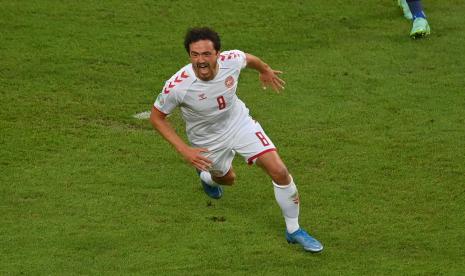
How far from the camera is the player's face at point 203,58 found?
30.4ft

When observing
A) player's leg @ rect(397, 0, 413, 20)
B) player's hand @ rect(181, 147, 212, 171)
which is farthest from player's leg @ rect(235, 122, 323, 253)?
player's leg @ rect(397, 0, 413, 20)

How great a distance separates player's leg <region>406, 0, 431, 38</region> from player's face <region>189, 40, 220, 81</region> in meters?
6.42

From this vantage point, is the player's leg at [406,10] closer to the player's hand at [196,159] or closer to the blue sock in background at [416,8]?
the blue sock in background at [416,8]

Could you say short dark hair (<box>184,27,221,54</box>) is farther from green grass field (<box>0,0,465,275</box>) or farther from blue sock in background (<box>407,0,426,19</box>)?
blue sock in background (<box>407,0,426,19</box>)

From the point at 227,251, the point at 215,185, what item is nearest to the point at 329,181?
the point at 215,185

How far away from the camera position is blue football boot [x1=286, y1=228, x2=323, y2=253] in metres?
9.37

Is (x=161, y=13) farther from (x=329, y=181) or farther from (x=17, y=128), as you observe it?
(x=329, y=181)

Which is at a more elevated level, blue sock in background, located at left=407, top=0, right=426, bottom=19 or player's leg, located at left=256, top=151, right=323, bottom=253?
blue sock in background, located at left=407, top=0, right=426, bottom=19

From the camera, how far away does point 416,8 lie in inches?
601

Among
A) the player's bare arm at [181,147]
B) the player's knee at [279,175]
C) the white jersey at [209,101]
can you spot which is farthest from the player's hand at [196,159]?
the player's knee at [279,175]

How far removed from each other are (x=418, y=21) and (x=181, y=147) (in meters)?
7.11

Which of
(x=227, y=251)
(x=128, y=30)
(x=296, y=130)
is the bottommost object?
(x=227, y=251)

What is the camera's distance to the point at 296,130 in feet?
40.6

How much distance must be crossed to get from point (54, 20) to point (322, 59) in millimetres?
4047
